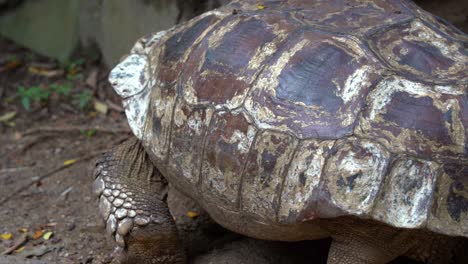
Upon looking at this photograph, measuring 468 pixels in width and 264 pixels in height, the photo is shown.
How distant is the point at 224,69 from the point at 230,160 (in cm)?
45

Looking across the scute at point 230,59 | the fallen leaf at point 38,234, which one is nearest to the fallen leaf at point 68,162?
the fallen leaf at point 38,234

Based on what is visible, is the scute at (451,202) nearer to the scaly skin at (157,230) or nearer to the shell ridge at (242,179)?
the scaly skin at (157,230)

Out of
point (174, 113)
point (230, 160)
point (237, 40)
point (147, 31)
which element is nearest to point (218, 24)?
point (237, 40)

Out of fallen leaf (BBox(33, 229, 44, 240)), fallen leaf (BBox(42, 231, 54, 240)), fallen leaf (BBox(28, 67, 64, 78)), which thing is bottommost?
fallen leaf (BBox(28, 67, 64, 78))

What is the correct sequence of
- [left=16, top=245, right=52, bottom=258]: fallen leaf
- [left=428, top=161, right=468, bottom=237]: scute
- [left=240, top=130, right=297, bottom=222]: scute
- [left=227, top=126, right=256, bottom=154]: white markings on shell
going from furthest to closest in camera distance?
[left=16, top=245, right=52, bottom=258]: fallen leaf, [left=227, top=126, right=256, bottom=154]: white markings on shell, [left=240, top=130, right=297, bottom=222]: scute, [left=428, top=161, right=468, bottom=237]: scute

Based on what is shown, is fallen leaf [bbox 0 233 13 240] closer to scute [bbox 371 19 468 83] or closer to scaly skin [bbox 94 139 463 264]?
scaly skin [bbox 94 139 463 264]

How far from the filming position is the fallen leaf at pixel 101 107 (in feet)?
19.4

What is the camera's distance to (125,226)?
11.8ft

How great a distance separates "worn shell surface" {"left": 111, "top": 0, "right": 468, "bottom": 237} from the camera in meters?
2.73

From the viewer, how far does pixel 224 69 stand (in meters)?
3.31

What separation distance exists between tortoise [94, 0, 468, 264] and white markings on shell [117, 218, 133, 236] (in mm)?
12

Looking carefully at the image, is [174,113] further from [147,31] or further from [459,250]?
[147,31]

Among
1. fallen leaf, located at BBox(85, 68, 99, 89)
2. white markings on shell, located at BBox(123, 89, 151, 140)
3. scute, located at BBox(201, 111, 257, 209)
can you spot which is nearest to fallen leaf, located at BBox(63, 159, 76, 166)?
fallen leaf, located at BBox(85, 68, 99, 89)

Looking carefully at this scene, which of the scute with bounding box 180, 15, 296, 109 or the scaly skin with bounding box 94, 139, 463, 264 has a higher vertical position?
the scute with bounding box 180, 15, 296, 109
